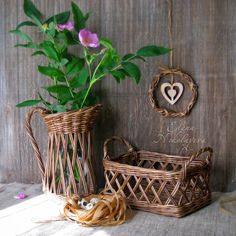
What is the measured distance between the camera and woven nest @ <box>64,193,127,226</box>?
3.47 feet

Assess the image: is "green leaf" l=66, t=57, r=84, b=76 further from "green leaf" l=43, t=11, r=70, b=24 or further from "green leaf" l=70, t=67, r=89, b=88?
"green leaf" l=43, t=11, r=70, b=24

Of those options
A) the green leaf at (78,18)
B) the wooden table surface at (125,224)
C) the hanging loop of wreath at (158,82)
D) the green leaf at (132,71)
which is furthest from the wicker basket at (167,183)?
the green leaf at (78,18)

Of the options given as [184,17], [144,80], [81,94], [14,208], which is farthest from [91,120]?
[184,17]

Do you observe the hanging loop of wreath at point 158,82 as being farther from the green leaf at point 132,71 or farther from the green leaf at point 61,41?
the green leaf at point 61,41

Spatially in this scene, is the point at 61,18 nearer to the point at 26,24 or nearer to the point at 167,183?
the point at 26,24

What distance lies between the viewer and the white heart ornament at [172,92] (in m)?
1.34

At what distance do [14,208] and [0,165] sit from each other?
1.13ft

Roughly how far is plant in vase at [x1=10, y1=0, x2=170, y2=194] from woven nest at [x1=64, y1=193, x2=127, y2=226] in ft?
0.53

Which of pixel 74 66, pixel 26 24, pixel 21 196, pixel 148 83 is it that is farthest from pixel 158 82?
pixel 21 196

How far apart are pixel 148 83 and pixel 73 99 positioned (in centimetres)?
27

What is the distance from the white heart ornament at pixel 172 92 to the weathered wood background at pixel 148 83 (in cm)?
6

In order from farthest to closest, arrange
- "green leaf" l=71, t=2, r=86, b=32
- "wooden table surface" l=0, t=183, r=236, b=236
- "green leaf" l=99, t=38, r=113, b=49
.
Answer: "green leaf" l=71, t=2, r=86, b=32, "green leaf" l=99, t=38, r=113, b=49, "wooden table surface" l=0, t=183, r=236, b=236

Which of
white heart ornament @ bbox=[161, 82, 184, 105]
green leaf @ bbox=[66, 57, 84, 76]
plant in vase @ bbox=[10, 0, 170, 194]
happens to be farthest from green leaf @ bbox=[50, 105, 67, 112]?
white heart ornament @ bbox=[161, 82, 184, 105]

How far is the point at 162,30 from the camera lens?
53.6 inches
